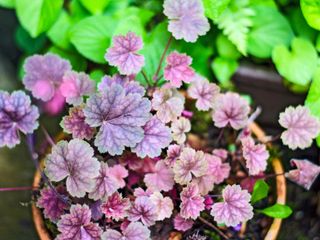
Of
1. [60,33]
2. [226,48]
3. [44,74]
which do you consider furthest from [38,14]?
[226,48]

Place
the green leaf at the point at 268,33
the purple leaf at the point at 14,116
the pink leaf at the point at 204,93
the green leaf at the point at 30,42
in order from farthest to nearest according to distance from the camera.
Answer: the green leaf at the point at 30,42 < the green leaf at the point at 268,33 < the pink leaf at the point at 204,93 < the purple leaf at the point at 14,116

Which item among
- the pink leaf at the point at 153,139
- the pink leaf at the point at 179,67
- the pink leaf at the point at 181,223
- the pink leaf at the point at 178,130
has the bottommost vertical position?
the pink leaf at the point at 181,223

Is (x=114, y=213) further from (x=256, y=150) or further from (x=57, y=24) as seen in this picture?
(x=57, y=24)

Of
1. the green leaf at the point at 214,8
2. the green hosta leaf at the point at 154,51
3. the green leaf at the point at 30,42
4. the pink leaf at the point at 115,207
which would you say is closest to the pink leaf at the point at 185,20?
the green leaf at the point at 214,8

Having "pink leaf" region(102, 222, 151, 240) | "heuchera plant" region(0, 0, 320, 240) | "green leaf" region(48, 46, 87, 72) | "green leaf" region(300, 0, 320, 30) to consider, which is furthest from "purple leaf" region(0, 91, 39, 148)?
"green leaf" region(300, 0, 320, 30)

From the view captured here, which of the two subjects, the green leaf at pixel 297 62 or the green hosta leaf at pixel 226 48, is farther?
the green hosta leaf at pixel 226 48

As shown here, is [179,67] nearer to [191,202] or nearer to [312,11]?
[191,202]

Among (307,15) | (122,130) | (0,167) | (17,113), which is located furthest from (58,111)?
(307,15)

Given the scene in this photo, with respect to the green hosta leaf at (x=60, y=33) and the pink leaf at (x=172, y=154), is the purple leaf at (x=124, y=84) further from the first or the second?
the green hosta leaf at (x=60, y=33)
